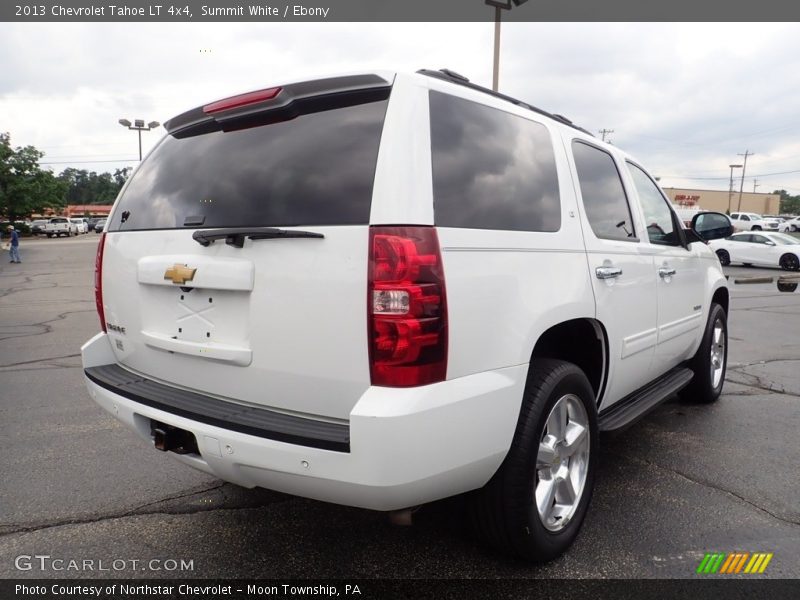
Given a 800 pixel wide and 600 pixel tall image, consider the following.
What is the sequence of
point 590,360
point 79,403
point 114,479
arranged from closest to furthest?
point 590,360 → point 114,479 → point 79,403

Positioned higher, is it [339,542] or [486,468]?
[486,468]

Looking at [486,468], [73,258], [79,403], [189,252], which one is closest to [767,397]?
[486,468]

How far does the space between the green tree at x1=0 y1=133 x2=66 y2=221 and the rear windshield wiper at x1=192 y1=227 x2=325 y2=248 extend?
58.8 meters

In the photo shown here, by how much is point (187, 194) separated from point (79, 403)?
3215 millimetres

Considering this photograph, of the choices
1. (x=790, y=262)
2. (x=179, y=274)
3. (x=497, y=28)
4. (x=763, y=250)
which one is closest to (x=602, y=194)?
(x=179, y=274)

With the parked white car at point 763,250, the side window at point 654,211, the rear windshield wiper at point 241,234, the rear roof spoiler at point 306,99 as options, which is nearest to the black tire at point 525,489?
the rear windshield wiper at point 241,234

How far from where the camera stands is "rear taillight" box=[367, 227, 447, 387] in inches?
75.0

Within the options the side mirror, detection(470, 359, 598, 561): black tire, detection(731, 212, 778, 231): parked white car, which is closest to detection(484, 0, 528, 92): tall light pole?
the side mirror

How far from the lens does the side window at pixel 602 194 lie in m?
3.04

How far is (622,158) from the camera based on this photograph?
3.71 meters

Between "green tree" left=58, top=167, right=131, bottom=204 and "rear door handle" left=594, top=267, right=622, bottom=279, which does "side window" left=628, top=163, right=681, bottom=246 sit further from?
"green tree" left=58, top=167, right=131, bottom=204

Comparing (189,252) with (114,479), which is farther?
(114,479)

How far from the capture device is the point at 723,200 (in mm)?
92188

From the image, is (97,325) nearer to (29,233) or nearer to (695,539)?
(695,539)
